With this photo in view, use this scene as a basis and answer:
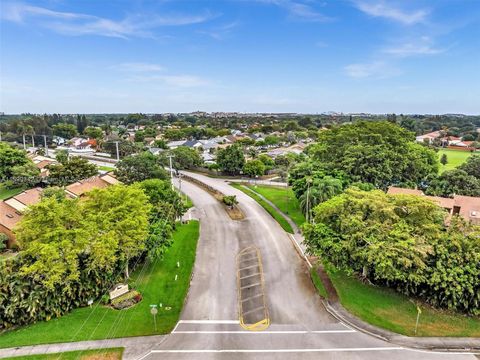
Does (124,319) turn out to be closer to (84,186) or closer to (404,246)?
(404,246)

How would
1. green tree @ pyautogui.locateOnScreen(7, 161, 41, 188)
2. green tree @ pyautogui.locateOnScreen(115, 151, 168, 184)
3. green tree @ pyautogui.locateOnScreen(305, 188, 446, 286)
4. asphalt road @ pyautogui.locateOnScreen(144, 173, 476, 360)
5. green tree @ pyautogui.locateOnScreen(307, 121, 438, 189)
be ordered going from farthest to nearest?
green tree @ pyautogui.locateOnScreen(7, 161, 41, 188), green tree @ pyautogui.locateOnScreen(115, 151, 168, 184), green tree @ pyautogui.locateOnScreen(307, 121, 438, 189), green tree @ pyautogui.locateOnScreen(305, 188, 446, 286), asphalt road @ pyautogui.locateOnScreen(144, 173, 476, 360)

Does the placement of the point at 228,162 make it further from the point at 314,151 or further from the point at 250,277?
the point at 250,277

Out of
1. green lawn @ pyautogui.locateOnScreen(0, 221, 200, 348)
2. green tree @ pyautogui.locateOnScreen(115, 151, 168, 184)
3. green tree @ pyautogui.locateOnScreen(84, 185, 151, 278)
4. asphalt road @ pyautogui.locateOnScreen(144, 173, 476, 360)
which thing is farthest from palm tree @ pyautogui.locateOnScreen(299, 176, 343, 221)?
green tree @ pyautogui.locateOnScreen(115, 151, 168, 184)

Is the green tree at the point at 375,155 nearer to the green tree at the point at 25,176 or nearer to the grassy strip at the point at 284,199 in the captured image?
the grassy strip at the point at 284,199

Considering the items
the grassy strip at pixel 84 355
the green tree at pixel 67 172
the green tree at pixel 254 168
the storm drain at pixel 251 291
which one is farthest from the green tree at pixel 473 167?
the green tree at pixel 67 172

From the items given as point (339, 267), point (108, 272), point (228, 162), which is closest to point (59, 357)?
point (108, 272)

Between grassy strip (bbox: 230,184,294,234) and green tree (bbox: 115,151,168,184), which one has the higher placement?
green tree (bbox: 115,151,168,184)

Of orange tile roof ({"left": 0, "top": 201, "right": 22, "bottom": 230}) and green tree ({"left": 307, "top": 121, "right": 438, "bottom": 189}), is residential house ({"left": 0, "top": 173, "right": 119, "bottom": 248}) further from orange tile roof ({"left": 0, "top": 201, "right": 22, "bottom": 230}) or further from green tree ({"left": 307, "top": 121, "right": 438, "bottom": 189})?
green tree ({"left": 307, "top": 121, "right": 438, "bottom": 189})
